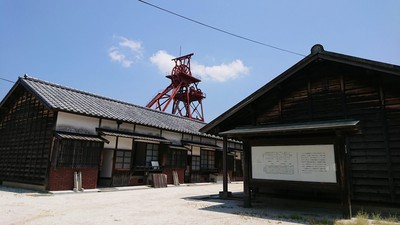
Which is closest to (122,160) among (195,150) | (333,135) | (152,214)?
(195,150)

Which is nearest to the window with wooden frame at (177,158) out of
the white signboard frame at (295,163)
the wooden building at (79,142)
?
the wooden building at (79,142)

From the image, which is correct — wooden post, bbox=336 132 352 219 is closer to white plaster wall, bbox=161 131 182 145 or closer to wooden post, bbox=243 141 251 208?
wooden post, bbox=243 141 251 208

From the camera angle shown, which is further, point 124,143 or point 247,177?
point 124,143

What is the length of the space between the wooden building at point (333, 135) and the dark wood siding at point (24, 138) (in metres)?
10.5

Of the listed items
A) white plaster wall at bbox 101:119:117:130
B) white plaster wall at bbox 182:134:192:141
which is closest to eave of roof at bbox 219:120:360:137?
white plaster wall at bbox 101:119:117:130

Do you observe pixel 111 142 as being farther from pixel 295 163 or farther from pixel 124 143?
pixel 295 163

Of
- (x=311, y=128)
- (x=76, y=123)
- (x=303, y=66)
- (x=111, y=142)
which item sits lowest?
(x=311, y=128)

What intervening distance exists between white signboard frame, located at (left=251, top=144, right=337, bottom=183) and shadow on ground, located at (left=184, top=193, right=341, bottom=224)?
104cm

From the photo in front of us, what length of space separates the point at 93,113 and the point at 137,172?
4.88 meters

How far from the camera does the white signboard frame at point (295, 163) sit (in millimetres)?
8219

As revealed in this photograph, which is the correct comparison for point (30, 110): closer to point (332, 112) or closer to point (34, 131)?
point (34, 131)

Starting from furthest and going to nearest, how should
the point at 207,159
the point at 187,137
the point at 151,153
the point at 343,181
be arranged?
1. the point at 207,159
2. the point at 187,137
3. the point at 151,153
4. the point at 343,181

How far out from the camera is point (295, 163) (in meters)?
8.78

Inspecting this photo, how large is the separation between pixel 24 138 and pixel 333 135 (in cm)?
1628
